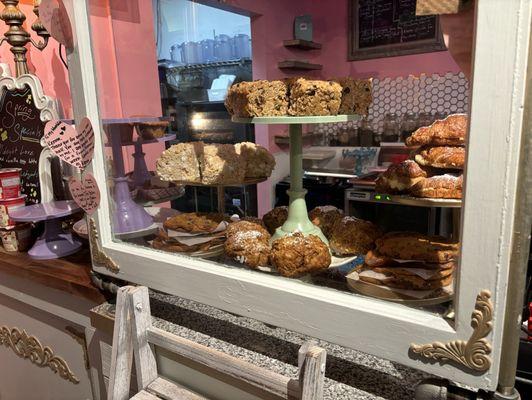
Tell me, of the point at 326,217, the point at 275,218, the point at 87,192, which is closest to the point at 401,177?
the point at 326,217

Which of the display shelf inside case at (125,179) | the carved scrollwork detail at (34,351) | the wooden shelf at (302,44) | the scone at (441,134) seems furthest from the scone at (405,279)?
the carved scrollwork detail at (34,351)

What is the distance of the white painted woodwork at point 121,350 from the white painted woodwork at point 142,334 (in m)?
0.02

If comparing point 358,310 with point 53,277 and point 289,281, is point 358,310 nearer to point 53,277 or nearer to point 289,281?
point 289,281

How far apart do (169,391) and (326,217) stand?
534mm

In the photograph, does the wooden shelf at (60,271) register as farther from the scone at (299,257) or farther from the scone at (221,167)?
the scone at (299,257)

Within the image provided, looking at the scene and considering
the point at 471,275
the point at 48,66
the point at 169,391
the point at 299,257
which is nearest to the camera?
the point at 471,275

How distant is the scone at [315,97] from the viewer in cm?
85

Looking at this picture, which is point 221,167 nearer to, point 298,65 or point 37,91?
point 298,65

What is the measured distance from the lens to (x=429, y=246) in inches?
29.4

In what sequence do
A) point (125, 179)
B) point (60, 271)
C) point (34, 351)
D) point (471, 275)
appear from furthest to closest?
point (34, 351), point (60, 271), point (125, 179), point (471, 275)

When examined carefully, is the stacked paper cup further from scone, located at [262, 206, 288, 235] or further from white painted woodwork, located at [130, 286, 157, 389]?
scone, located at [262, 206, 288, 235]

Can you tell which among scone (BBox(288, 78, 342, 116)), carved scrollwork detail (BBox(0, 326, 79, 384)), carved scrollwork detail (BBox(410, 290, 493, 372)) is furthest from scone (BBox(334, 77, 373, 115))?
carved scrollwork detail (BBox(0, 326, 79, 384))

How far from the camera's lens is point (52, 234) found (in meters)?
1.52

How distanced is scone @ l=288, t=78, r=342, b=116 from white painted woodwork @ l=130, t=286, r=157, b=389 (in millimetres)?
522
